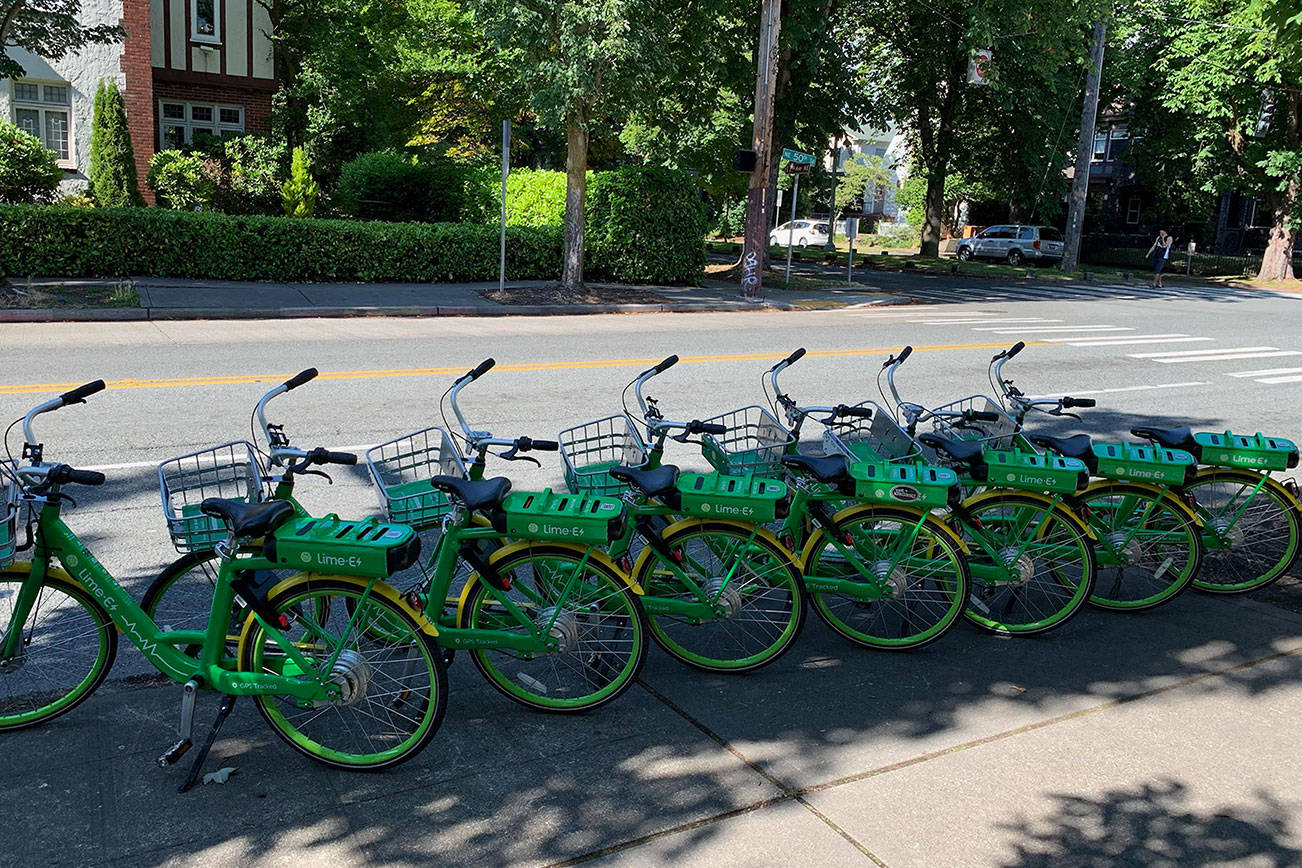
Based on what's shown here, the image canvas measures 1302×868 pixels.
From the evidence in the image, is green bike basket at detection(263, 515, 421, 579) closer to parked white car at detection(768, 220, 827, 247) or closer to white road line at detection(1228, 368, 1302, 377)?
white road line at detection(1228, 368, 1302, 377)

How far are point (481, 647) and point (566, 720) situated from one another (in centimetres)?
45

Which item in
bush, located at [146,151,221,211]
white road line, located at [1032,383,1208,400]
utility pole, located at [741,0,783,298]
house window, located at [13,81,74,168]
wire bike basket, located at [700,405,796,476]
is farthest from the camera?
house window, located at [13,81,74,168]

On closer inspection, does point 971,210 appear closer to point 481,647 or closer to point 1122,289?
point 1122,289

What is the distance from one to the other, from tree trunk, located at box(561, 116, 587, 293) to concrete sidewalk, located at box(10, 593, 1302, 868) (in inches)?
647

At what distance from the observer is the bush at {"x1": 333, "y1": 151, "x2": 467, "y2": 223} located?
27.8 m

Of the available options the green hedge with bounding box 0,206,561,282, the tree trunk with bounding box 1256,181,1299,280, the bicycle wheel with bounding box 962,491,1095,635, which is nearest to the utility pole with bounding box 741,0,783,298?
the green hedge with bounding box 0,206,561,282

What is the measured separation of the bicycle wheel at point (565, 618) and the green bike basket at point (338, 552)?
549 millimetres

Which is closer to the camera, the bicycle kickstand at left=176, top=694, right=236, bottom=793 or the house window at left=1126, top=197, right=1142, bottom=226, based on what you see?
the bicycle kickstand at left=176, top=694, right=236, bottom=793

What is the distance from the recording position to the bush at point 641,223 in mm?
22672

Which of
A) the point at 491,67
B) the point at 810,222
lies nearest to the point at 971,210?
the point at 810,222

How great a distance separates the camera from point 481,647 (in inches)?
166

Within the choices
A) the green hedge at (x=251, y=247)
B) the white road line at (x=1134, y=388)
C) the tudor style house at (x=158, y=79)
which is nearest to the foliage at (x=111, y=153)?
the tudor style house at (x=158, y=79)

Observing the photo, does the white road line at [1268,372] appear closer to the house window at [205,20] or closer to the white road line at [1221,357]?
the white road line at [1221,357]

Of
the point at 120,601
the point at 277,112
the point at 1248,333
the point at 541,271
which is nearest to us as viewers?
the point at 120,601
